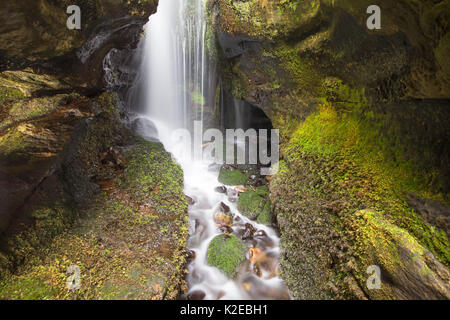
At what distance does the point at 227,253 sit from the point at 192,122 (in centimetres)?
802

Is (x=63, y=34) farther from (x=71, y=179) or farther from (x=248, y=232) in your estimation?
(x=248, y=232)

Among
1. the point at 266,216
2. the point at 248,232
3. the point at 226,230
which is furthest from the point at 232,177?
the point at 248,232

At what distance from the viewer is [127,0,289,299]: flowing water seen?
5.19m

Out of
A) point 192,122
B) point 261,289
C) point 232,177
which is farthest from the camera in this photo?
point 192,122

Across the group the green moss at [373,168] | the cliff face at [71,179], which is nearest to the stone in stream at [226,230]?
the cliff face at [71,179]

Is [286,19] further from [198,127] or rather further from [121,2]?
[198,127]

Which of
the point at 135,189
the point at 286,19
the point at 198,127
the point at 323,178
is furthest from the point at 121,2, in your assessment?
the point at 198,127

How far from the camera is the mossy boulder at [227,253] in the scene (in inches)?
210

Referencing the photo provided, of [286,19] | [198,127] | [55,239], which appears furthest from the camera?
[198,127]

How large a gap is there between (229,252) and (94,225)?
10.3 ft

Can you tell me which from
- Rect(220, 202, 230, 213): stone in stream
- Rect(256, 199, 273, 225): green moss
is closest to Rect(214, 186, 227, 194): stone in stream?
Rect(220, 202, 230, 213): stone in stream

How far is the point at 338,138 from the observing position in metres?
5.75

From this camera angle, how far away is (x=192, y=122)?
12.1m

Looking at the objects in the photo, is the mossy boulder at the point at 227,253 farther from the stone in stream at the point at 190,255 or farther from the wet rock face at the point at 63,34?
the wet rock face at the point at 63,34
